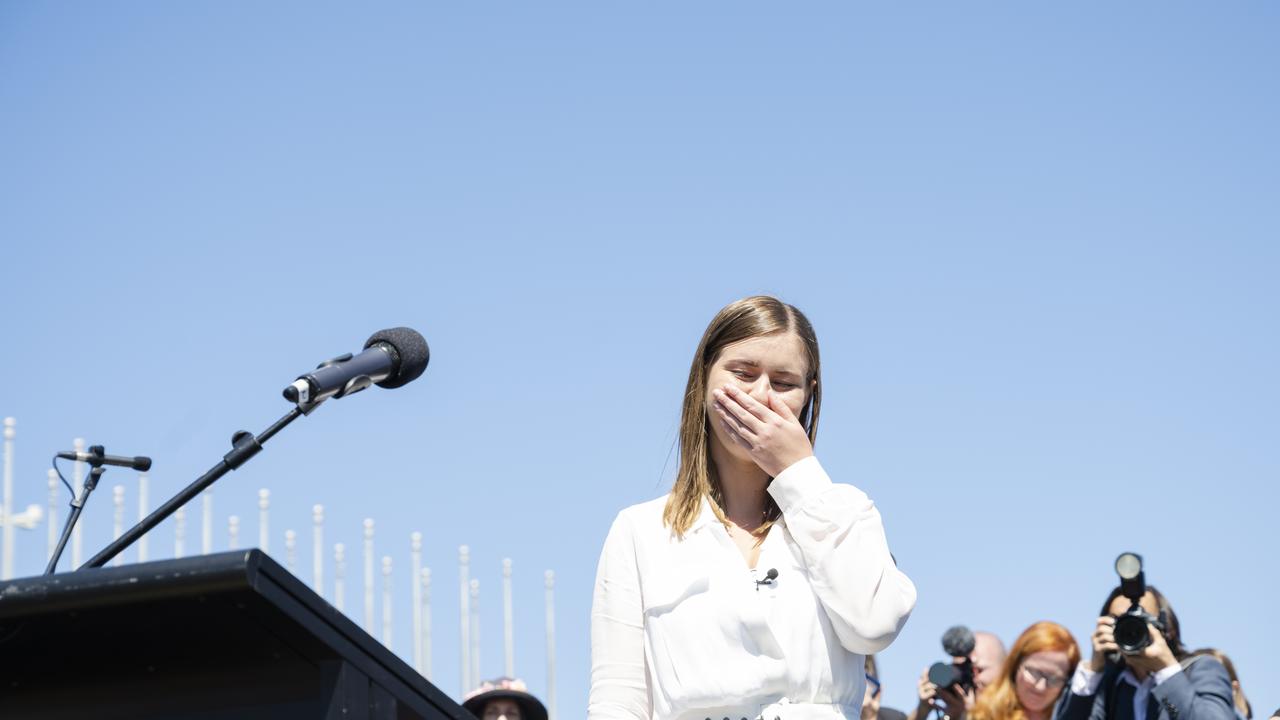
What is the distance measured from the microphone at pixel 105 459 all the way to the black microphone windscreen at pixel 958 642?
13.1ft

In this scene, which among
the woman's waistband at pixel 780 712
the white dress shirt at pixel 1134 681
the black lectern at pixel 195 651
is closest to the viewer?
the black lectern at pixel 195 651

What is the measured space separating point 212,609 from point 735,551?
139 centimetres

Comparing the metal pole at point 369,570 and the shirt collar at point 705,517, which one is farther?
the metal pole at point 369,570

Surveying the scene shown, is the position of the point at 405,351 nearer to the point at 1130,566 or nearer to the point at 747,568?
the point at 747,568

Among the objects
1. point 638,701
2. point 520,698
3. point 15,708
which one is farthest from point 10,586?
point 520,698

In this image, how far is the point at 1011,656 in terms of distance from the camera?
6125 mm

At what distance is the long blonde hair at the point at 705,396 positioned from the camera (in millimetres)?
3209

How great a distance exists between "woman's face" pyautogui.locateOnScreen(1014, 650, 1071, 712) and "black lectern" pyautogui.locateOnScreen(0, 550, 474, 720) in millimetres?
4443

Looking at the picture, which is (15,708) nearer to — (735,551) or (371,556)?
(735,551)

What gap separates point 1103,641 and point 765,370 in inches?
120

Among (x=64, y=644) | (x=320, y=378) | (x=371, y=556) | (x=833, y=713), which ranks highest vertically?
(x=371, y=556)

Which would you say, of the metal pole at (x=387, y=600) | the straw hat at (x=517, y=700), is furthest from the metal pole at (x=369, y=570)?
the straw hat at (x=517, y=700)

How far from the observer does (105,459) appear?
Answer: 3.61 meters

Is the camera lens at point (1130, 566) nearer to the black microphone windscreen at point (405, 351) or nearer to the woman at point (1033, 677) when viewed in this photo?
the woman at point (1033, 677)
